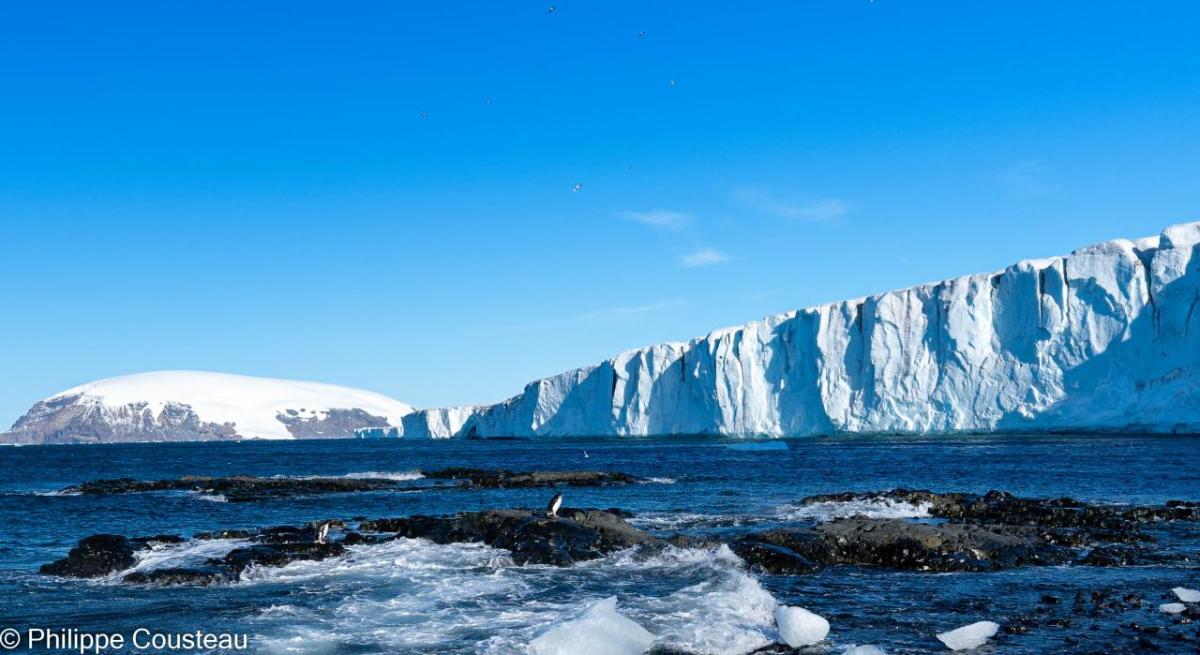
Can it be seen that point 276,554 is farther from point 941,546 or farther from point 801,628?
point 941,546

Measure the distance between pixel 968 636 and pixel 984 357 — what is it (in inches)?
2105

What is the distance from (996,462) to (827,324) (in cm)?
2344

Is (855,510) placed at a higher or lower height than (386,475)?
lower

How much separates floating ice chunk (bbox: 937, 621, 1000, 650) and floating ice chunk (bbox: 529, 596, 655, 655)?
3293 mm

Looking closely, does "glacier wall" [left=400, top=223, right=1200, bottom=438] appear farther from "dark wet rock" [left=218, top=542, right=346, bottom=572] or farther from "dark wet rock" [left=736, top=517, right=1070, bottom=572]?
"dark wet rock" [left=218, top=542, right=346, bottom=572]

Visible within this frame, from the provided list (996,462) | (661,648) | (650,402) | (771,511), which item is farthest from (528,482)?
(650,402)

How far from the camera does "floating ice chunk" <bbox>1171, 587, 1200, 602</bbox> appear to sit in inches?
457

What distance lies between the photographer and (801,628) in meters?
10.0

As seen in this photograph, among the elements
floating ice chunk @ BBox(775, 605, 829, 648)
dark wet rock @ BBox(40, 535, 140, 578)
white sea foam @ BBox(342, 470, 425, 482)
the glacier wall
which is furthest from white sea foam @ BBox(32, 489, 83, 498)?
the glacier wall

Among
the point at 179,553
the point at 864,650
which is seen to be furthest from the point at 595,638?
the point at 179,553

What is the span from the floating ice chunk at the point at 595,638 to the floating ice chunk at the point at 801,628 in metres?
1.57

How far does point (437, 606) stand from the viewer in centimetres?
1245

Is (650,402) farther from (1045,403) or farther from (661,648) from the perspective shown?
(661,648)

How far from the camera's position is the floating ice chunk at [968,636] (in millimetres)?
9695
